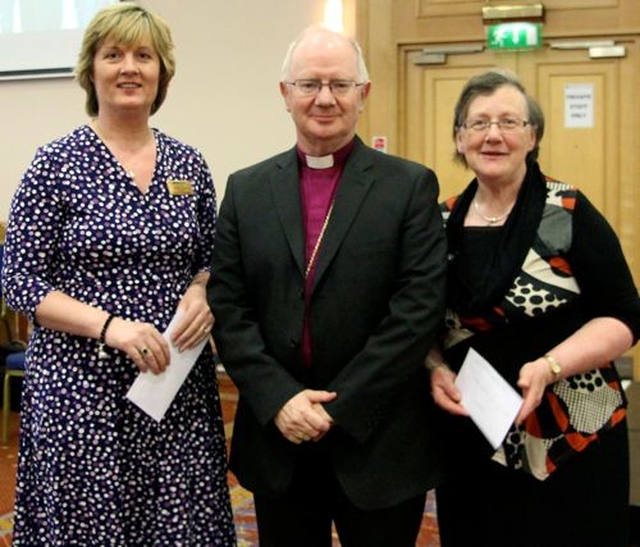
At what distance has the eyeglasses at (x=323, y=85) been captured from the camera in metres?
1.91

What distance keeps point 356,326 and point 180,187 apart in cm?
58

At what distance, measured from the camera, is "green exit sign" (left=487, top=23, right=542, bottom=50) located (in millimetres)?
5316

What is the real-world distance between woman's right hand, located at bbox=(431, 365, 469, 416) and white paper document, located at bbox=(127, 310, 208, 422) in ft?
1.86

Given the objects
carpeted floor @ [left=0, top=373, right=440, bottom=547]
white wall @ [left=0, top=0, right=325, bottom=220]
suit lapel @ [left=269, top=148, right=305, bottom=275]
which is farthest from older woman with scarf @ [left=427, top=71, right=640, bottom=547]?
white wall @ [left=0, top=0, right=325, bottom=220]

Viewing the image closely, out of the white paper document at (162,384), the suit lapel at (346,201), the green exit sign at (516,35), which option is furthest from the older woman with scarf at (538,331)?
the green exit sign at (516,35)

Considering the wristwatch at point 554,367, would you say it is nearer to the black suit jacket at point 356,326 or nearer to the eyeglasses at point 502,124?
the black suit jacket at point 356,326

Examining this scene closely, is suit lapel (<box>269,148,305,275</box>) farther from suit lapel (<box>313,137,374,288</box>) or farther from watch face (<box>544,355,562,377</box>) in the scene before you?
watch face (<box>544,355,562,377</box>)

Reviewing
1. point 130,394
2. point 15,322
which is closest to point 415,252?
point 130,394

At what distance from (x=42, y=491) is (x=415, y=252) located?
40.9 inches

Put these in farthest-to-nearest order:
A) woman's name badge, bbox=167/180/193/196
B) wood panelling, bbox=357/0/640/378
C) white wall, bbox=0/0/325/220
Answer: white wall, bbox=0/0/325/220 → wood panelling, bbox=357/0/640/378 → woman's name badge, bbox=167/180/193/196

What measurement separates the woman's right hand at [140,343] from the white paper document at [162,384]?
0.02m

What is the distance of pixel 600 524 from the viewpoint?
194cm

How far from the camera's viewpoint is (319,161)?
2.00m

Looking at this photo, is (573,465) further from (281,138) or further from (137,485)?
(281,138)
